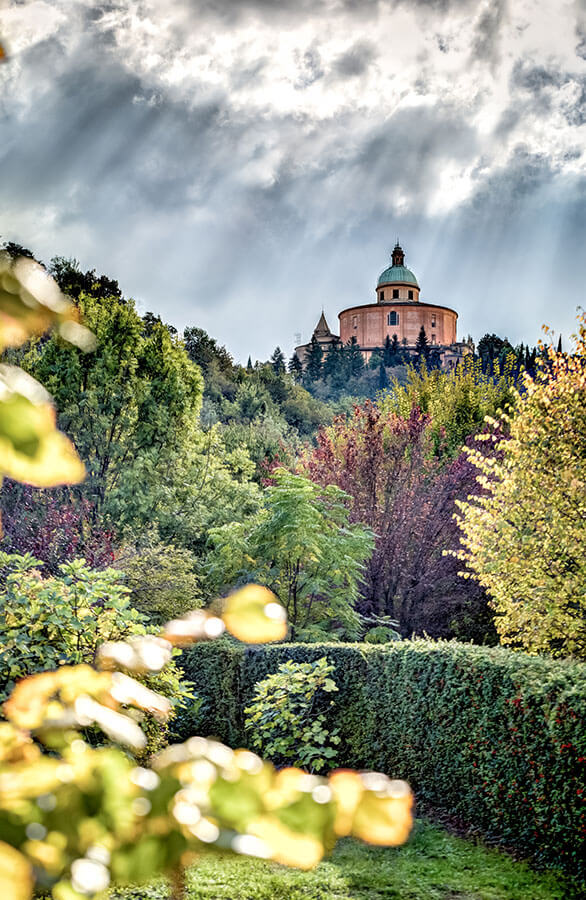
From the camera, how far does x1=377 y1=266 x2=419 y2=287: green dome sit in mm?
97312

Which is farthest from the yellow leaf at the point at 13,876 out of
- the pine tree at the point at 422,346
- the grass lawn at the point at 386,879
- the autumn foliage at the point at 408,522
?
the pine tree at the point at 422,346

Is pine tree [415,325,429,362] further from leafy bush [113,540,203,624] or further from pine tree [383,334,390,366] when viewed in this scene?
leafy bush [113,540,203,624]

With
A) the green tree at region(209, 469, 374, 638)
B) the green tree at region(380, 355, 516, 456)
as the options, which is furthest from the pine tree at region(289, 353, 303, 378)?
the green tree at region(209, 469, 374, 638)

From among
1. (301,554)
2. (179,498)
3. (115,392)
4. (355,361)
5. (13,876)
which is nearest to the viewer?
(13,876)

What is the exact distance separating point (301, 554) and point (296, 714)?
286cm

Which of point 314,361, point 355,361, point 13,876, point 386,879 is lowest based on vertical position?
point 386,879

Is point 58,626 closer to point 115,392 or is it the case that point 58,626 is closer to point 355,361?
point 115,392

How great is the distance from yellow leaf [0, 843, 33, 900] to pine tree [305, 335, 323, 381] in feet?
281

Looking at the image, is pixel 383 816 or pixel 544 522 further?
pixel 544 522

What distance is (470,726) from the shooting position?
7.92 m

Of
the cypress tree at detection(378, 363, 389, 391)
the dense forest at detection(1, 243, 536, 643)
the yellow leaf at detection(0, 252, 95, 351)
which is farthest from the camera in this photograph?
the cypress tree at detection(378, 363, 389, 391)

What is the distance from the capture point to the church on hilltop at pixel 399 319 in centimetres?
9512

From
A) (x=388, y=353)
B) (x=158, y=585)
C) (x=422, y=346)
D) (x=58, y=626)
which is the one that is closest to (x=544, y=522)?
(x=158, y=585)

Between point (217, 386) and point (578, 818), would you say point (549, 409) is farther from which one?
point (217, 386)
